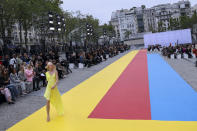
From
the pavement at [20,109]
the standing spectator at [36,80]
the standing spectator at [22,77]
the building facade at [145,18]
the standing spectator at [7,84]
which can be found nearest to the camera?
the pavement at [20,109]

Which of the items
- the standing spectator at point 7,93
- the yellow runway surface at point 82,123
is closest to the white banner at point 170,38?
the yellow runway surface at point 82,123

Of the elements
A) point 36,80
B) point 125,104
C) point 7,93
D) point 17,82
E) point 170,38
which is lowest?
point 125,104

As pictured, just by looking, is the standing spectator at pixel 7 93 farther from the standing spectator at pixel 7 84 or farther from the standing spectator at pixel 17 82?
the standing spectator at pixel 17 82

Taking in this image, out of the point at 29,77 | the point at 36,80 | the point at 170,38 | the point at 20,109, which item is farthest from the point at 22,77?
the point at 170,38

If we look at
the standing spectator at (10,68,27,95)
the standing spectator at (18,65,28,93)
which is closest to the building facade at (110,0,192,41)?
the standing spectator at (18,65,28,93)

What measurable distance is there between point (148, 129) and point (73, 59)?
15751 millimetres

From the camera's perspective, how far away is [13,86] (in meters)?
8.88

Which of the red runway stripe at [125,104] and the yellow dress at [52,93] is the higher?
the yellow dress at [52,93]

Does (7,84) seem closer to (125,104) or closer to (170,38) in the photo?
(125,104)

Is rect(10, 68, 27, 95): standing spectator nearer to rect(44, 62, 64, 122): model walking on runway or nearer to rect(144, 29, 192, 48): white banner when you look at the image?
rect(44, 62, 64, 122): model walking on runway

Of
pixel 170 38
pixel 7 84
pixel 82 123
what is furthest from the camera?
pixel 170 38

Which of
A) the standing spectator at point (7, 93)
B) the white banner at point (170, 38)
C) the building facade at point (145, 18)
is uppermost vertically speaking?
the building facade at point (145, 18)

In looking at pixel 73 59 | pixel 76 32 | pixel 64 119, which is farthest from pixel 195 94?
pixel 76 32

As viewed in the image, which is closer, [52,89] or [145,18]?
[52,89]
